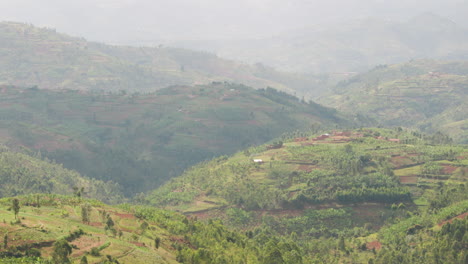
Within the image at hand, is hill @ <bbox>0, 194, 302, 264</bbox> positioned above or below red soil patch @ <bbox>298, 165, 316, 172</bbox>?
above

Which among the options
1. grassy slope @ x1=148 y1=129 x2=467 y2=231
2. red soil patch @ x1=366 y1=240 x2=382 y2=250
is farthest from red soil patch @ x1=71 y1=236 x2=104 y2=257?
grassy slope @ x1=148 y1=129 x2=467 y2=231

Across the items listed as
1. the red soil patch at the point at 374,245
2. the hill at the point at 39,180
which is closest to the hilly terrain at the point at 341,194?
the red soil patch at the point at 374,245

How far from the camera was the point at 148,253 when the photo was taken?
67.4 m

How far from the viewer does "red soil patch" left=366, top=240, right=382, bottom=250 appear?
10939 centimetres

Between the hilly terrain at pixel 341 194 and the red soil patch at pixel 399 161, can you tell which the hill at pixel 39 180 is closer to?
the hilly terrain at pixel 341 194

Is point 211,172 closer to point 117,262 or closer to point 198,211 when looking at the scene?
point 198,211

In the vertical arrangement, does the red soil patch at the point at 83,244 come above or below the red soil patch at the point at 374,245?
above

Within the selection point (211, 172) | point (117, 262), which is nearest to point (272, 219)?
point (211, 172)

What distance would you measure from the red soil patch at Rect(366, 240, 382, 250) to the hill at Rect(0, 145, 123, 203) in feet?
255

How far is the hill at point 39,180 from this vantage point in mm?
156000

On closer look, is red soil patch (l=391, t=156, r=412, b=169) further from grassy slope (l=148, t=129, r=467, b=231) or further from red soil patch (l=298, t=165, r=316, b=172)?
red soil patch (l=298, t=165, r=316, b=172)

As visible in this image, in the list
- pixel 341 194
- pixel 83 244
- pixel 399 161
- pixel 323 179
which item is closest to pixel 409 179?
pixel 399 161

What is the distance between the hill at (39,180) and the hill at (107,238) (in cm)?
5633

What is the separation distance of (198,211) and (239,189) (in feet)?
48.6
